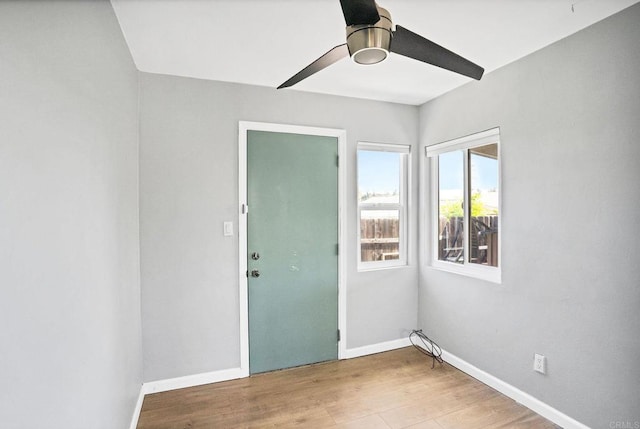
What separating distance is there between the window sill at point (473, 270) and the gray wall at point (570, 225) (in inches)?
3.3

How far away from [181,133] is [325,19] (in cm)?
144

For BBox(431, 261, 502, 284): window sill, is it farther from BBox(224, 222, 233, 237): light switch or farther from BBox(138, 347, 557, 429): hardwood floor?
BBox(224, 222, 233, 237): light switch

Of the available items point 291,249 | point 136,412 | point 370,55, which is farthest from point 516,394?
point 136,412

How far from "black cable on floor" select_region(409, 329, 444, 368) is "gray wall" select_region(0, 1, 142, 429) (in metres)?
2.57

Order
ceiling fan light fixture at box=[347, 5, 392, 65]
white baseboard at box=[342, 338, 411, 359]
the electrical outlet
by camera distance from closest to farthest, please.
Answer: ceiling fan light fixture at box=[347, 5, 392, 65], the electrical outlet, white baseboard at box=[342, 338, 411, 359]

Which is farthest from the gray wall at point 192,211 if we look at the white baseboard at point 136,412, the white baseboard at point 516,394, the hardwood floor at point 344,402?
the white baseboard at point 516,394

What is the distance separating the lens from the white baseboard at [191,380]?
259 centimetres

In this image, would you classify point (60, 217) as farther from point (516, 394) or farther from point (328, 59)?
point (516, 394)

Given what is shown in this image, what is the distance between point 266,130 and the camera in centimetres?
290

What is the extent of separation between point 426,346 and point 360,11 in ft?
10.3

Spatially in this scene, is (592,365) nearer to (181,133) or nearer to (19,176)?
(19,176)

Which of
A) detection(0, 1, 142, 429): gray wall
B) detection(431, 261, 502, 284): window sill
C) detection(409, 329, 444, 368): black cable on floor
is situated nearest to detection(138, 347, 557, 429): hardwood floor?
detection(409, 329, 444, 368): black cable on floor

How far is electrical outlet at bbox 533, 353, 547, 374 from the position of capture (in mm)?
2258

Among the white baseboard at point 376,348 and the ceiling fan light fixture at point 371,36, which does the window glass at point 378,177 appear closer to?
the white baseboard at point 376,348
